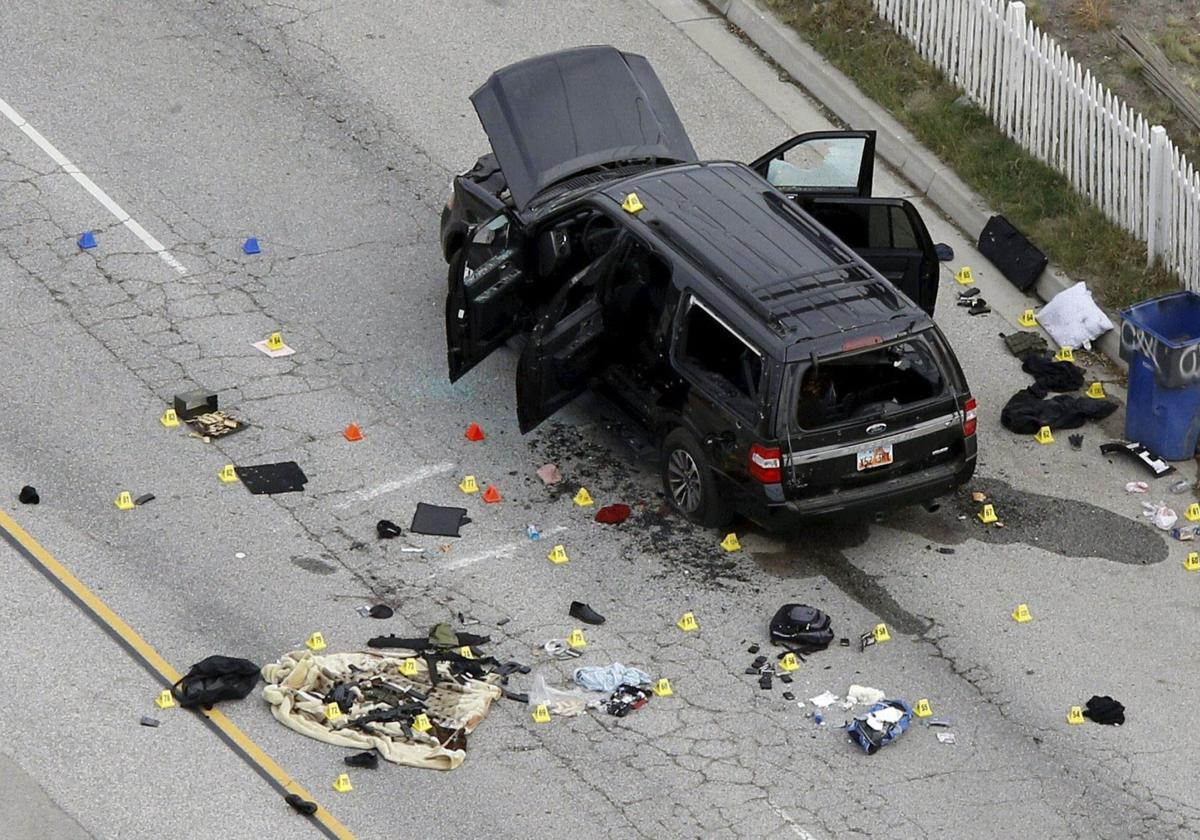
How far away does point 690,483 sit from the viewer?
1324 centimetres

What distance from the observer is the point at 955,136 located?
17.5 meters

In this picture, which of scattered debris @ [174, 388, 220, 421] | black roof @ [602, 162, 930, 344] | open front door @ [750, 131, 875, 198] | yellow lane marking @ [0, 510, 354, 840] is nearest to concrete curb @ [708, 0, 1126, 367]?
open front door @ [750, 131, 875, 198]

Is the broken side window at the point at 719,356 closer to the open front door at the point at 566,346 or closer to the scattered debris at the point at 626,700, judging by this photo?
the open front door at the point at 566,346

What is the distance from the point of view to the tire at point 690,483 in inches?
512

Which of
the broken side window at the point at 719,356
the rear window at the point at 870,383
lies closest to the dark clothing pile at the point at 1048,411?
the rear window at the point at 870,383

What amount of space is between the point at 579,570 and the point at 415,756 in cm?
212

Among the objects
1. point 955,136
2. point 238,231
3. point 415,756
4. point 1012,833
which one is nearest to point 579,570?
point 415,756

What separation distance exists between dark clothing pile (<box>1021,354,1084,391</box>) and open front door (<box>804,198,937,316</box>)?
1.04m

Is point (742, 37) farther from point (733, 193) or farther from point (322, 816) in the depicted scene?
point (322, 816)

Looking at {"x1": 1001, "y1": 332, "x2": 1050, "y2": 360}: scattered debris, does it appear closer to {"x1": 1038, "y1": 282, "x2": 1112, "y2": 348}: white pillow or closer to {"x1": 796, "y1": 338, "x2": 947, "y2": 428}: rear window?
{"x1": 1038, "y1": 282, "x2": 1112, "y2": 348}: white pillow

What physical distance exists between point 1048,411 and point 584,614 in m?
4.09

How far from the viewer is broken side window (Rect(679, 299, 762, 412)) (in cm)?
1265

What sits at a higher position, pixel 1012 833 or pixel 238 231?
pixel 238 231

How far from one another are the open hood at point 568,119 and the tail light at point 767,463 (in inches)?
110
